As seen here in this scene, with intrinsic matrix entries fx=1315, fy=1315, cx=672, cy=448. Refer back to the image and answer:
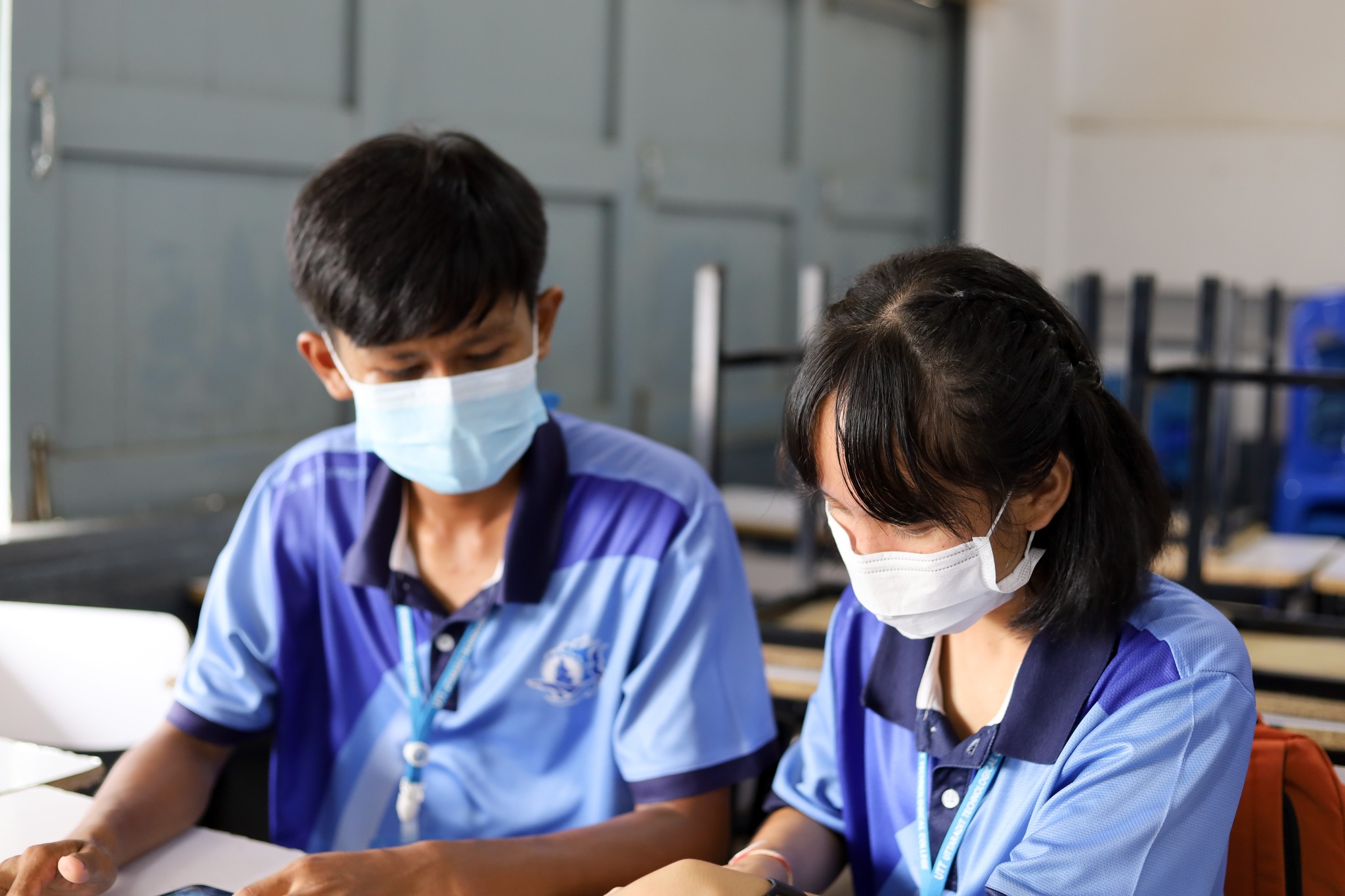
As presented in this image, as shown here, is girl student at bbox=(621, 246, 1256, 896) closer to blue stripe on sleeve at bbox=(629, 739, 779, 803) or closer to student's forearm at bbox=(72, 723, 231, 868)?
blue stripe on sleeve at bbox=(629, 739, 779, 803)

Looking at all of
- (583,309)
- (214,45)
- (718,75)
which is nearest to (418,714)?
(214,45)

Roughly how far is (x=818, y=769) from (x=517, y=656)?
33 cm

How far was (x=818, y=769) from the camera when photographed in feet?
4.06

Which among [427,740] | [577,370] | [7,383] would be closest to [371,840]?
[427,740]

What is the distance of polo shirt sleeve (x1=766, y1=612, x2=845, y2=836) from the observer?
1.22 metres

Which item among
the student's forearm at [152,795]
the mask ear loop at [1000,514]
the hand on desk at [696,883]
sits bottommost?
the student's forearm at [152,795]

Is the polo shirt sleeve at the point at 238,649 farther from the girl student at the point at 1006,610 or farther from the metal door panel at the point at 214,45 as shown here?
the metal door panel at the point at 214,45

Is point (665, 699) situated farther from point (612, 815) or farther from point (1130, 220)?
point (1130, 220)

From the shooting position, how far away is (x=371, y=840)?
1.42 metres

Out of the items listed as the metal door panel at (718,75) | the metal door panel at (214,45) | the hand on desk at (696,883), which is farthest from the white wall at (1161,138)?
the hand on desk at (696,883)

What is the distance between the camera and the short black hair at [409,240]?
126cm

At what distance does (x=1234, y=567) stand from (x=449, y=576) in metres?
2.13

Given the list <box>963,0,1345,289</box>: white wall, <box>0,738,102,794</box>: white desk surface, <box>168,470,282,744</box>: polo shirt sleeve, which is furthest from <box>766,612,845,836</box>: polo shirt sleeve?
<box>963,0,1345,289</box>: white wall

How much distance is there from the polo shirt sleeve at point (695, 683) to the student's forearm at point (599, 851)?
30mm
